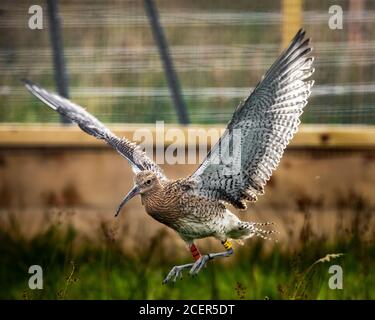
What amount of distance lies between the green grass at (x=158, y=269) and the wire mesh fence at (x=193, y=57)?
2.26 ft

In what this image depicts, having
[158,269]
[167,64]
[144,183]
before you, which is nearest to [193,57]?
[167,64]

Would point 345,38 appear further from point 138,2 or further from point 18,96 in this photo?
point 18,96

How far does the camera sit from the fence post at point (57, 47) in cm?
768

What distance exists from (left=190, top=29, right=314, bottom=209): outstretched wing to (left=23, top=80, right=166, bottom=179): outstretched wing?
0.27 meters

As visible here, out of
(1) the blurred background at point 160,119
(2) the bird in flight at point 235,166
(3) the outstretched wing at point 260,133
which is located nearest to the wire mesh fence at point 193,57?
(1) the blurred background at point 160,119

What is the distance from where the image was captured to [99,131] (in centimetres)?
659

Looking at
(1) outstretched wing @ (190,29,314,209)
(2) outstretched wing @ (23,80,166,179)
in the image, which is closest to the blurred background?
(2) outstretched wing @ (23,80,166,179)

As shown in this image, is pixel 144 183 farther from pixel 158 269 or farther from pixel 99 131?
pixel 158 269

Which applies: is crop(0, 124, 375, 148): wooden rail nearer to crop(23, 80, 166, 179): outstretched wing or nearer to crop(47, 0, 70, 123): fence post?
crop(47, 0, 70, 123): fence post

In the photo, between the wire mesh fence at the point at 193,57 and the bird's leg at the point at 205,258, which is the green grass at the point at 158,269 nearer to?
the bird's leg at the point at 205,258

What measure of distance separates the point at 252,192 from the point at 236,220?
0.49 feet

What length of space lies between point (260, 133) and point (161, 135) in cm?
136

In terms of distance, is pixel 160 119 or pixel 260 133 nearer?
pixel 260 133

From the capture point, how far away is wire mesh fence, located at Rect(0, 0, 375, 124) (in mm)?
7598
